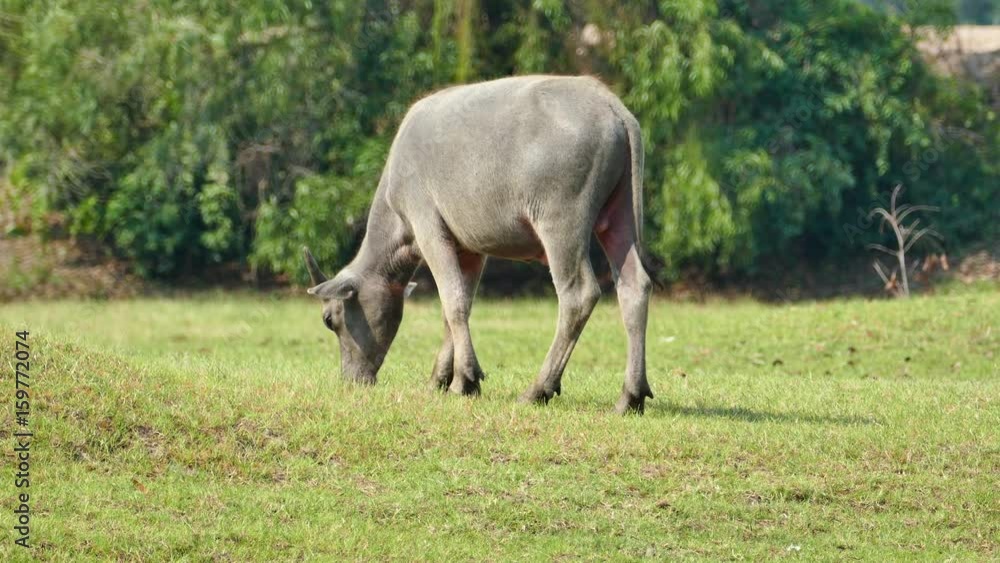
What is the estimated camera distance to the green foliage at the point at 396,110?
22000mm

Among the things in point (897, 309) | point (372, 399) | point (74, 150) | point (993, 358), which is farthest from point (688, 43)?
point (372, 399)

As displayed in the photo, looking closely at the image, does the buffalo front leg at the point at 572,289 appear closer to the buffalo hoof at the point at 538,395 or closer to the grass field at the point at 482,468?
the buffalo hoof at the point at 538,395

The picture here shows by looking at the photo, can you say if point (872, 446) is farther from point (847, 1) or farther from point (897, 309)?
point (847, 1)

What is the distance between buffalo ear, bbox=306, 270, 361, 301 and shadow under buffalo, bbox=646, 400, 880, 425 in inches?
96.5

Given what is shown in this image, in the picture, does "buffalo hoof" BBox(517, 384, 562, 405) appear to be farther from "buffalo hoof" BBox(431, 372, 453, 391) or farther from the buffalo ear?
the buffalo ear

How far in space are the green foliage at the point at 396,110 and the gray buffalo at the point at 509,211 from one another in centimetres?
1007

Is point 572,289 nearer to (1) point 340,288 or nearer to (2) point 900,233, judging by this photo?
(1) point 340,288

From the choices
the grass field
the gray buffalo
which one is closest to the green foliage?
the grass field

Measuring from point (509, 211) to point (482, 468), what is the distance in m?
2.12

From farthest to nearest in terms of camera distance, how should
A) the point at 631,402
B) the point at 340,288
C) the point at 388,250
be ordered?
the point at 388,250
the point at 340,288
the point at 631,402

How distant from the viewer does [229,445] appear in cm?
942

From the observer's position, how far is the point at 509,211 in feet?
35.1

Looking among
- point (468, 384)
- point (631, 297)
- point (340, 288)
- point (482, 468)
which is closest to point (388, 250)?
point (340, 288)

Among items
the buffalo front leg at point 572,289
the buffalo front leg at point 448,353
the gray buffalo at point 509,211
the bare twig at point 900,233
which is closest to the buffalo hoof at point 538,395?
the gray buffalo at point 509,211
